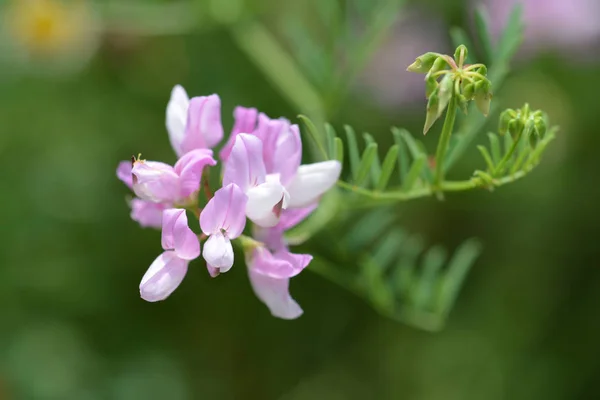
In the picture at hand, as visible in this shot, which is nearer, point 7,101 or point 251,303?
point 251,303

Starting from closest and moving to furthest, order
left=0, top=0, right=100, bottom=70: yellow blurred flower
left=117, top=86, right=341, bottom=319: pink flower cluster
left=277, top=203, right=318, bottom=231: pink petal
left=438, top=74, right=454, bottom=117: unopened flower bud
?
left=438, top=74, right=454, bottom=117: unopened flower bud
left=117, top=86, right=341, bottom=319: pink flower cluster
left=277, top=203, right=318, bottom=231: pink petal
left=0, top=0, right=100, bottom=70: yellow blurred flower

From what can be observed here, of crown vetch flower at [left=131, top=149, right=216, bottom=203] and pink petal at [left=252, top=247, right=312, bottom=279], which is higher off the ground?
crown vetch flower at [left=131, top=149, right=216, bottom=203]

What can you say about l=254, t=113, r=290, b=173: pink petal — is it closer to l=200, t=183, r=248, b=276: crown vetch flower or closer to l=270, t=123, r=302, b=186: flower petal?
l=270, t=123, r=302, b=186: flower petal

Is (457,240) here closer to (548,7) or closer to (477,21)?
(548,7)

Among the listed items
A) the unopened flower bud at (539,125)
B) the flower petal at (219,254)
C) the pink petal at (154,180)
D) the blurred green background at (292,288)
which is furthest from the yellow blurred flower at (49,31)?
the unopened flower bud at (539,125)

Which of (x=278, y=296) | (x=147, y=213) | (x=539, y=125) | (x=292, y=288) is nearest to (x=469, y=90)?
(x=539, y=125)

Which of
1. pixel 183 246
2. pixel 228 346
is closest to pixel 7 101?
pixel 228 346

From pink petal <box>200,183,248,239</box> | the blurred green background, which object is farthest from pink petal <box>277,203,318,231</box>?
the blurred green background

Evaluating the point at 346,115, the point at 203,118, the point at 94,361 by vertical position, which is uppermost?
the point at 203,118
